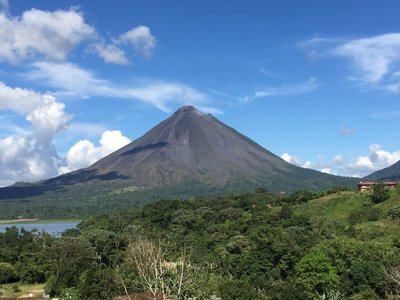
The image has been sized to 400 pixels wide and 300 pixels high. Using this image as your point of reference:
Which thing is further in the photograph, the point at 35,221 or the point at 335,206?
the point at 35,221

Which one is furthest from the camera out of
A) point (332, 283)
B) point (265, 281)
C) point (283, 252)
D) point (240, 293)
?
point (283, 252)

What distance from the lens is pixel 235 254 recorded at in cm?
4650

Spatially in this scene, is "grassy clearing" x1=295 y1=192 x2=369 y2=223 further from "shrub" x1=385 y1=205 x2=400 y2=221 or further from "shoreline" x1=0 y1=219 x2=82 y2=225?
"shoreline" x1=0 y1=219 x2=82 y2=225

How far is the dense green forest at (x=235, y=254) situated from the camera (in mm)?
34844

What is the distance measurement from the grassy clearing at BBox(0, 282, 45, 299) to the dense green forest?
4.72ft

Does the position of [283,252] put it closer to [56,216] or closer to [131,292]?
[131,292]

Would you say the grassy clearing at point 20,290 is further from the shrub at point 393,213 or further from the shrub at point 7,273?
the shrub at point 393,213

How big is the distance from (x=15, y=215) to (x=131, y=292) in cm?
15530

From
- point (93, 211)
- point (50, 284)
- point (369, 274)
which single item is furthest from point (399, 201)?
point (93, 211)

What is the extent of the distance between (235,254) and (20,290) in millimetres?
19937

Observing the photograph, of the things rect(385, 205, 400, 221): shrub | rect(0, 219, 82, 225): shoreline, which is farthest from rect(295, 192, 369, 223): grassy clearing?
rect(0, 219, 82, 225): shoreline

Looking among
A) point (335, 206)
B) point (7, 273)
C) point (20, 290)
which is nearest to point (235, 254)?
point (20, 290)

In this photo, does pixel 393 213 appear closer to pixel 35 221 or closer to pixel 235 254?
pixel 235 254

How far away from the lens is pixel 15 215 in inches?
7077
